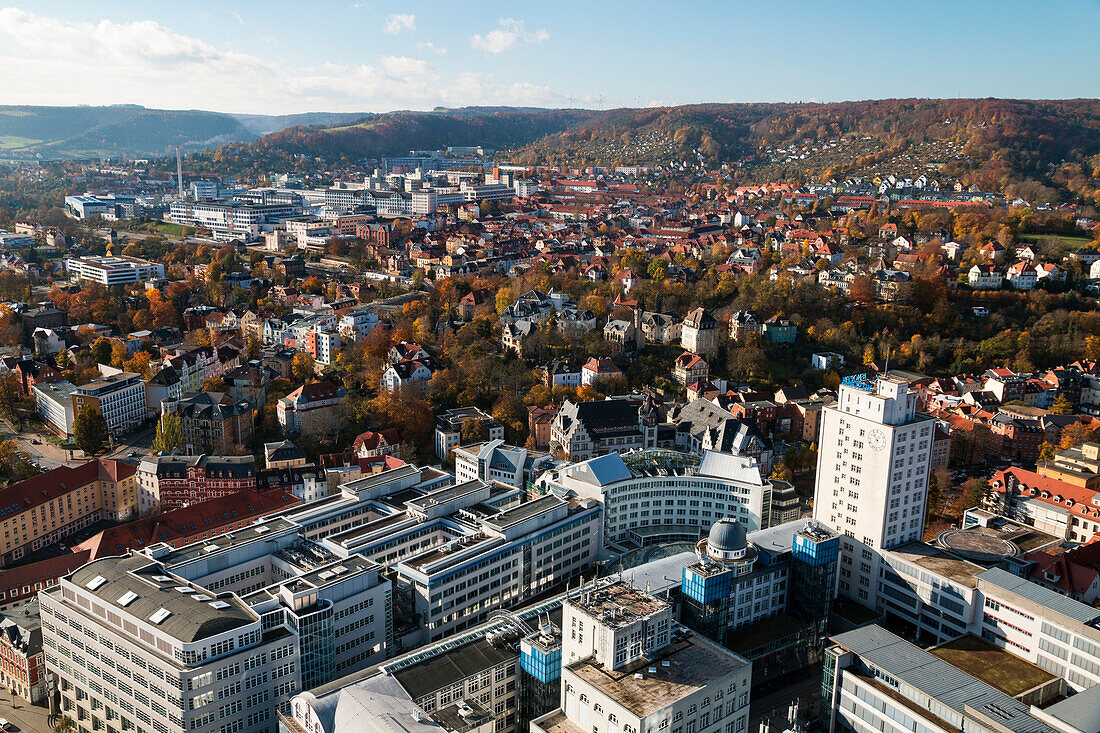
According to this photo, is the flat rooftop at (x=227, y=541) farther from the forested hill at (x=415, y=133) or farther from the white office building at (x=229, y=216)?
the forested hill at (x=415, y=133)

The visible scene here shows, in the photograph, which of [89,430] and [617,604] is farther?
[89,430]

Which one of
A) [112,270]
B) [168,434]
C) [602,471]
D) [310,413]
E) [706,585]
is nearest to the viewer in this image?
[706,585]

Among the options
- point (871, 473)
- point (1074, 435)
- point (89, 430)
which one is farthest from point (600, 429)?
point (89, 430)

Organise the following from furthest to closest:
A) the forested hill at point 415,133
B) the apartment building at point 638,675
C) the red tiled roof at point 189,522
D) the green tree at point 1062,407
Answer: the forested hill at point 415,133 < the green tree at point 1062,407 < the red tiled roof at point 189,522 < the apartment building at point 638,675

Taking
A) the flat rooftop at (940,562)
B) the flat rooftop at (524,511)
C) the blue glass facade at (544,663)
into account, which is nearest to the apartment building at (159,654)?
the blue glass facade at (544,663)

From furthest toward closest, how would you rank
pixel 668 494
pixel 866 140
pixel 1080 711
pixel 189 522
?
pixel 866 140
pixel 668 494
pixel 189 522
pixel 1080 711

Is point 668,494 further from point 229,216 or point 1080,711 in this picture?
point 229,216

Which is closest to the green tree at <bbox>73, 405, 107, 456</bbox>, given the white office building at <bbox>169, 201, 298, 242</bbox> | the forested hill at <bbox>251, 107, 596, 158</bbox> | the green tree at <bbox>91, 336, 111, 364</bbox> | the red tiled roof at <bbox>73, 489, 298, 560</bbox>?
the green tree at <bbox>91, 336, 111, 364</bbox>

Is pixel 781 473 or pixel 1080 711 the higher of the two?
pixel 1080 711
